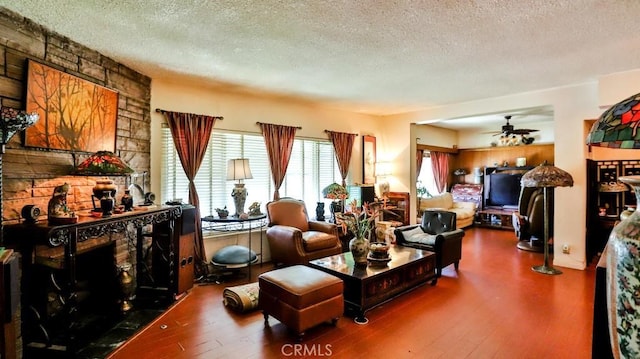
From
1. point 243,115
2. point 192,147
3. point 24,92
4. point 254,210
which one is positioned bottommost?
point 254,210

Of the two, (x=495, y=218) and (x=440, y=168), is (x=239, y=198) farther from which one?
(x=495, y=218)

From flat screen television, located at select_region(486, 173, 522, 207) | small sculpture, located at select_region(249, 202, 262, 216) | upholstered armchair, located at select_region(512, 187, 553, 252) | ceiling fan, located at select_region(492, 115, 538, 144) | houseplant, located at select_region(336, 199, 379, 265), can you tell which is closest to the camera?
houseplant, located at select_region(336, 199, 379, 265)

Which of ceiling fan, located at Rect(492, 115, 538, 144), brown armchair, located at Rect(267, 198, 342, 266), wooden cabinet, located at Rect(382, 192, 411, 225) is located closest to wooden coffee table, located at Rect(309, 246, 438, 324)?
brown armchair, located at Rect(267, 198, 342, 266)

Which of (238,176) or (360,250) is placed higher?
(238,176)

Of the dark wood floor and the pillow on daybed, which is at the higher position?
the pillow on daybed

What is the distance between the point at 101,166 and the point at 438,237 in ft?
12.3

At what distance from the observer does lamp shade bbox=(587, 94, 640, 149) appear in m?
0.75

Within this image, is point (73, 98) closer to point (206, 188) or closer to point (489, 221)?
point (206, 188)

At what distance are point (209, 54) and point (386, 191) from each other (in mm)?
4475

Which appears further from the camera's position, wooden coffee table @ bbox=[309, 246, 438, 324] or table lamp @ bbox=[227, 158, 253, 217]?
table lamp @ bbox=[227, 158, 253, 217]

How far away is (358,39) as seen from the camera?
287 centimetres

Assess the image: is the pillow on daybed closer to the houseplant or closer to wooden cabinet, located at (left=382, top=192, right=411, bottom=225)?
the houseplant

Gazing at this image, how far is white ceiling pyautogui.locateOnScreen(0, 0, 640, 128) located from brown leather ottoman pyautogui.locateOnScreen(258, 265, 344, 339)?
213cm

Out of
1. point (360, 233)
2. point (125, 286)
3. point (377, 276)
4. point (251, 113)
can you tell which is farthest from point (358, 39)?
point (125, 286)
